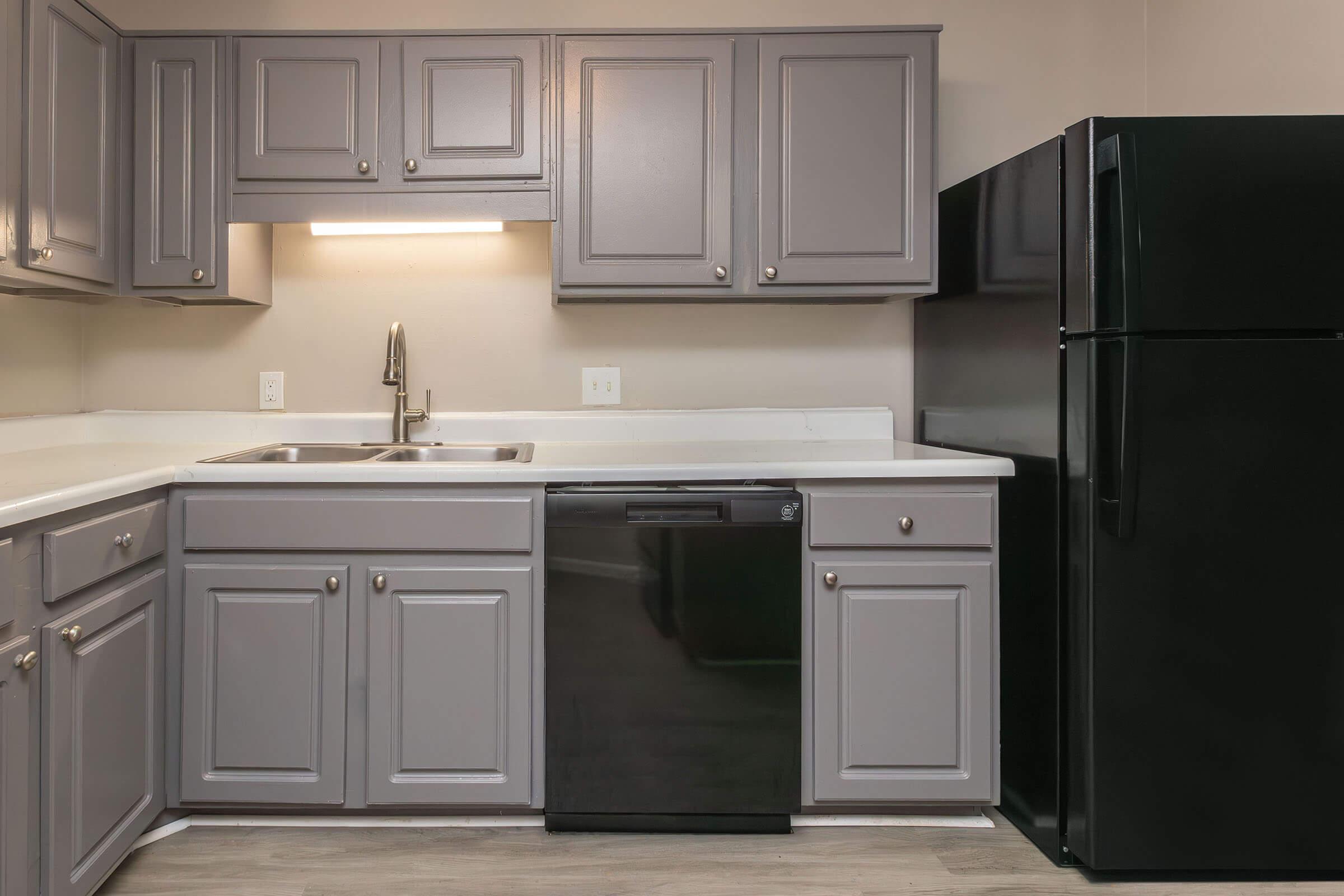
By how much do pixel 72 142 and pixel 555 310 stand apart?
120 cm

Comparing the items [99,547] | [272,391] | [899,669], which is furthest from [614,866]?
[272,391]

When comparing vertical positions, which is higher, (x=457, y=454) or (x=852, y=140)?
(x=852, y=140)

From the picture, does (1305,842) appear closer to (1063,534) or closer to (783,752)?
(1063,534)

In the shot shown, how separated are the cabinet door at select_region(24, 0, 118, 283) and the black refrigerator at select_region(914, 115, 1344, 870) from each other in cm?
217

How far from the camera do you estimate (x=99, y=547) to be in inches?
60.3

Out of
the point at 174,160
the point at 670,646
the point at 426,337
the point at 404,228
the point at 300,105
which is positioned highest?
the point at 300,105

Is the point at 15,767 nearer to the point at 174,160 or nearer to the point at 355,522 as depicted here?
the point at 355,522

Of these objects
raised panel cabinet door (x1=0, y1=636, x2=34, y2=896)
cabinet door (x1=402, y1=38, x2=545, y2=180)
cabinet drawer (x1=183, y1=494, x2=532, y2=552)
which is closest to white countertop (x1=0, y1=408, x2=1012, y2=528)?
cabinet drawer (x1=183, y1=494, x2=532, y2=552)

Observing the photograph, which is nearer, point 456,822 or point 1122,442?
point 1122,442

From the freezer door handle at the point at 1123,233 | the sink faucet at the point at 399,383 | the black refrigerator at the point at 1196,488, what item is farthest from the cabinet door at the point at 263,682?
the freezer door handle at the point at 1123,233

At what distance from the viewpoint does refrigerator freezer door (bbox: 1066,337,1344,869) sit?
5.32ft

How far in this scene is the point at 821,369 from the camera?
2477mm

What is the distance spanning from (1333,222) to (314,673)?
7.47 feet

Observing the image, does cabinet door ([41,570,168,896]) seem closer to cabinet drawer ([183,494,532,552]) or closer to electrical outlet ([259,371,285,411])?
cabinet drawer ([183,494,532,552])
